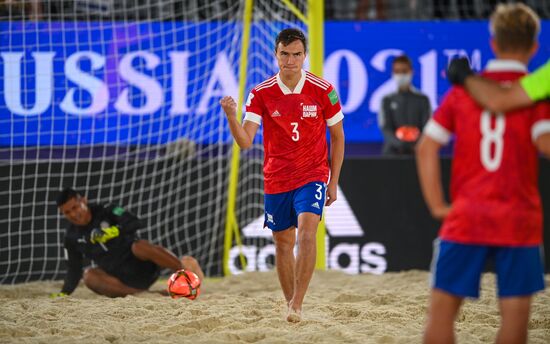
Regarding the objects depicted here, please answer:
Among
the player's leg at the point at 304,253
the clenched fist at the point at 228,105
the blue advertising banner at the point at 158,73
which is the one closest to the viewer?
the clenched fist at the point at 228,105

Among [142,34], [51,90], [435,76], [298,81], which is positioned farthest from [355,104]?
[298,81]

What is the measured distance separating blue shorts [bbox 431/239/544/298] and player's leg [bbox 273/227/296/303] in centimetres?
255

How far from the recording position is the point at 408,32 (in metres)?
11.8

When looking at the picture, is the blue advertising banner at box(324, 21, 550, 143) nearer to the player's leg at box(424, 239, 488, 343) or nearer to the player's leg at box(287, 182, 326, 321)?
the player's leg at box(287, 182, 326, 321)

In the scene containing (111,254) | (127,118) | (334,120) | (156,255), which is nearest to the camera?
(334,120)

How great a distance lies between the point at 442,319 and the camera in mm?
3906

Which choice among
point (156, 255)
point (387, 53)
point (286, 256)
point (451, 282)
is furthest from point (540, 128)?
point (387, 53)

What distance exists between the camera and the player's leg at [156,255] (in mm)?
8242

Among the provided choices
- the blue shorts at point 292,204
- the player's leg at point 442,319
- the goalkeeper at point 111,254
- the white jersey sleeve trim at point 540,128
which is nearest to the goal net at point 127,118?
the goalkeeper at point 111,254

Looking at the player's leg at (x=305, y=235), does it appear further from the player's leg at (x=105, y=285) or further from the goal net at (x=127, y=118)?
the goal net at (x=127, y=118)

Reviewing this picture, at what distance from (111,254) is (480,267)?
5.12 meters

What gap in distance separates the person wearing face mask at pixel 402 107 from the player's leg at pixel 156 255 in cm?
331

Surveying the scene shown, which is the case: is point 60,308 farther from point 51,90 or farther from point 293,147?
point 51,90

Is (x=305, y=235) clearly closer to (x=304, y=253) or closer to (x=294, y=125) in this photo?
(x=304, y=253)
